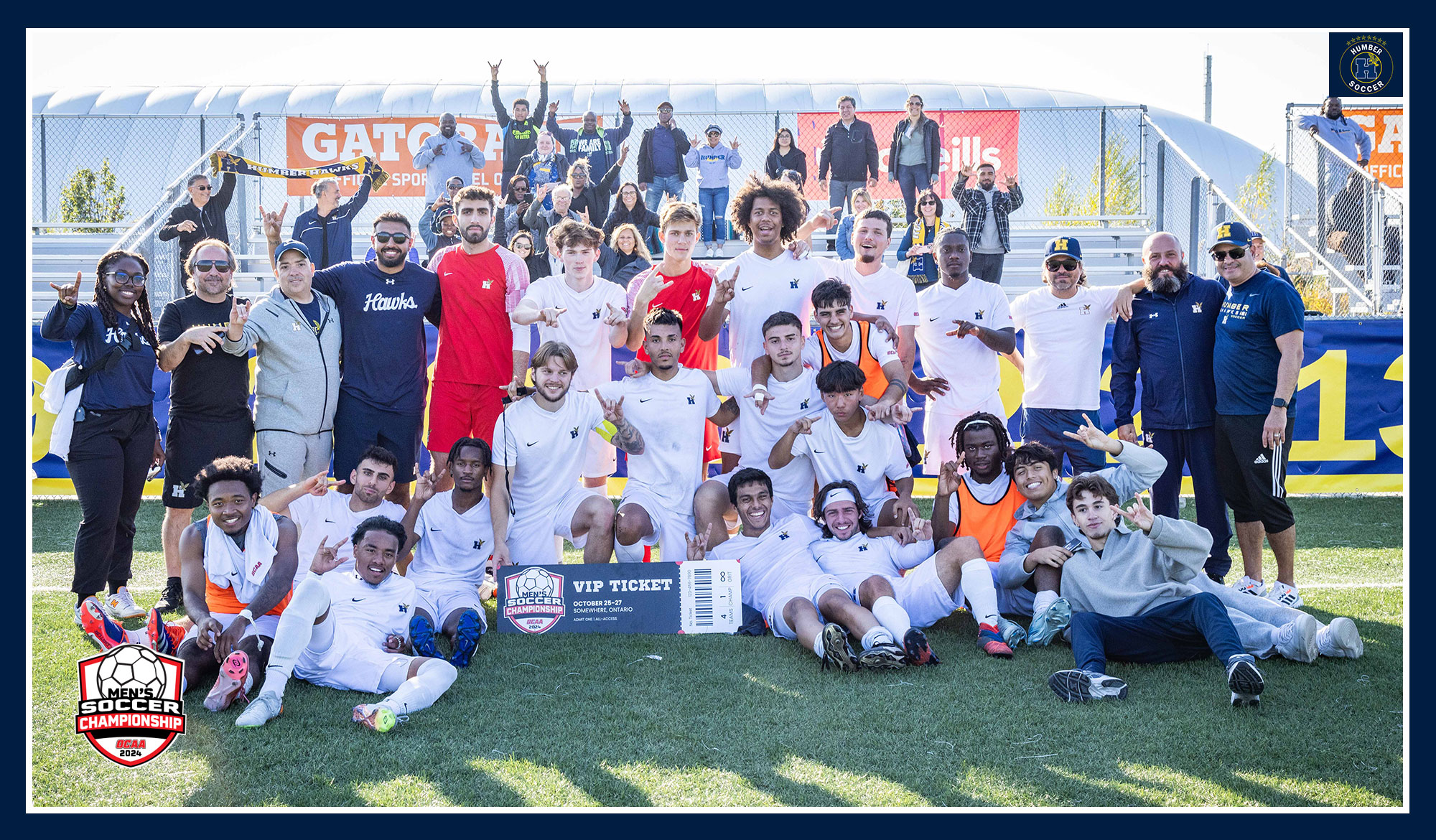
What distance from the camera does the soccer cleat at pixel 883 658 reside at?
4.82 metres

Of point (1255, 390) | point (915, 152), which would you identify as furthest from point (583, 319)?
point (915, 152)

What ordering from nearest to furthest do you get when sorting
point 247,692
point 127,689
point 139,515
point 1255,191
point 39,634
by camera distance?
1. point 127,689
2. point 247,692
3. point 39,634
4. point 139,515
5. point 1255,191

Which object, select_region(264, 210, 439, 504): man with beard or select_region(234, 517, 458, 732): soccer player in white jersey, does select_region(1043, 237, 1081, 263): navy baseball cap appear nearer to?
select_region(264, 210, 439, 504): man with beard

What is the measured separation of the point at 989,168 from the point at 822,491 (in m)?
7.29

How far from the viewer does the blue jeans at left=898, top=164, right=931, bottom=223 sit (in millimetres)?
13531

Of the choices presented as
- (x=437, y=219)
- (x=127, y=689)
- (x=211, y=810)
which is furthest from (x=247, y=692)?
(x=437, y=219)

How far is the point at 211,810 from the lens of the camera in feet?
11.2

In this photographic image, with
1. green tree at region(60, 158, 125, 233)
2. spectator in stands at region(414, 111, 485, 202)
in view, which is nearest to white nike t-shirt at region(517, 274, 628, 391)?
spectator in stands at region(414, 111, 485, 202)

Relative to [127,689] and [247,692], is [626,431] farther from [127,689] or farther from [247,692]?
[127,689]

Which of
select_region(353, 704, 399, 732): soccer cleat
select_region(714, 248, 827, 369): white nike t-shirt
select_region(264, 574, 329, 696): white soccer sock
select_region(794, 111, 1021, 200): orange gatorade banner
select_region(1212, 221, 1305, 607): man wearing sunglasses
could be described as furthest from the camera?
select_region(794, 111, 1021, 200): orange gatorade banner

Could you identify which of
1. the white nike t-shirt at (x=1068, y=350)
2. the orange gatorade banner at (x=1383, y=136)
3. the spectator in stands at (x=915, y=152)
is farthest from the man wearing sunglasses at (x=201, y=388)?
the orange gatorade banner at (x=1383, y=136)

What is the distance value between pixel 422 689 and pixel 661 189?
9.94 m

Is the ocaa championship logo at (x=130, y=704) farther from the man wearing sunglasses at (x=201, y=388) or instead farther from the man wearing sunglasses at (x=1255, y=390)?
the man wearing sunglasses at (x=1255, y=390)

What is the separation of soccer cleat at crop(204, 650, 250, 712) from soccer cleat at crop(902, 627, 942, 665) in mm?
2864
